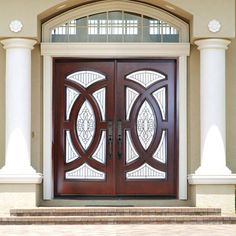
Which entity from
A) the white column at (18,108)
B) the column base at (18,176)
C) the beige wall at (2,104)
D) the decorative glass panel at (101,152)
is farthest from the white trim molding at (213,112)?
the beige wall at (2,104)

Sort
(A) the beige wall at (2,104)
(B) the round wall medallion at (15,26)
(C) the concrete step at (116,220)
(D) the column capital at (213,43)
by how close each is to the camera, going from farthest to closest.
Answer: (A) the beige wall at (2,104), (D) the column capital at (213,43), (B) the round wall medallion at (15,26), (C) the concrete step at (116,220)

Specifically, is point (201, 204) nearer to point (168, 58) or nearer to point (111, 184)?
point (111, 184)

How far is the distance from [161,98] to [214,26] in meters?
1.61

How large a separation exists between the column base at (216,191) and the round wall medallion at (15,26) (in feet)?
11.8

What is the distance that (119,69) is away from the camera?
13.9 meters

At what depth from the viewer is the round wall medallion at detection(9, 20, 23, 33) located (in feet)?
42.6

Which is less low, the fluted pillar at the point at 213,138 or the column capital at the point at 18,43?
the column capital at the point at 18,43

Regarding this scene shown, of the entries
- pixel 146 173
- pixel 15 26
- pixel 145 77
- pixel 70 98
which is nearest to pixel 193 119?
pixel 145 77

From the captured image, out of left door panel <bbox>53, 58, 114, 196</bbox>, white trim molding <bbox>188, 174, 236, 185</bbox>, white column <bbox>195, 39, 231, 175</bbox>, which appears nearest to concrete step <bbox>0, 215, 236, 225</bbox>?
white trim molding <bbox>188, 174, 236, 185</bbox>

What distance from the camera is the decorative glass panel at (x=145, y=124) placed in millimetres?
13844

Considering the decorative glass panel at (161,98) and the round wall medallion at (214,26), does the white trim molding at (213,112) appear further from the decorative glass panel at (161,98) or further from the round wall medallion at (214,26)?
the decorative glass panel at (161,98)

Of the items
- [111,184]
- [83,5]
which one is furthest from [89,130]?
[83,5]

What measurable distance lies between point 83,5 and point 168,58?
1.66 m

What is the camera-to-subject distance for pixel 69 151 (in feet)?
45.4
